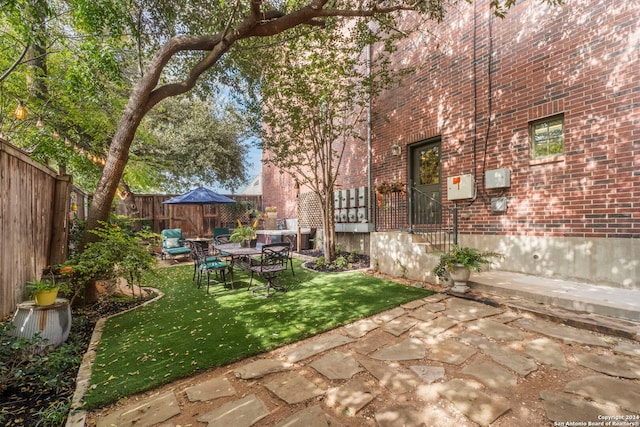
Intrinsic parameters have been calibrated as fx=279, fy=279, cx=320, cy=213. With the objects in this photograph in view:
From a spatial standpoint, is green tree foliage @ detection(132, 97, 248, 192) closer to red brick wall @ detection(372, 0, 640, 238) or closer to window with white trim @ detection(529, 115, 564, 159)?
red brick wall @ detection(372, 0, 640, 238)

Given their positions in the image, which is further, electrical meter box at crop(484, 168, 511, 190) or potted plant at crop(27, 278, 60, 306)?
electrical meter box at crop(484, 168, 511, 190)

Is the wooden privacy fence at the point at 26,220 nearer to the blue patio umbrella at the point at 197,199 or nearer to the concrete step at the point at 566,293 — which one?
the blue patio umbrella at the point at 197,199

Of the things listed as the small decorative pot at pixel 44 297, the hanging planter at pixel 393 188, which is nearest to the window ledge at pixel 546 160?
the hanging planter at pixel 393 188

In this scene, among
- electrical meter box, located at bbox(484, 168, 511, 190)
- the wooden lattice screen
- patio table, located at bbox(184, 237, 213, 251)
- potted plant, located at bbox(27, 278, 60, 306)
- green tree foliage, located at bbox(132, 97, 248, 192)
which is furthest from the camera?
green tree foliage, located at bbox(132, 97, 248, 192)

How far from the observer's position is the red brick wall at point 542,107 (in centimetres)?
393

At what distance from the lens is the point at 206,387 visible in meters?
2.25

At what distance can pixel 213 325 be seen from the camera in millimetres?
3533

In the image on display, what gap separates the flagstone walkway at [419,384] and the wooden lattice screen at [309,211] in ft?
24.7

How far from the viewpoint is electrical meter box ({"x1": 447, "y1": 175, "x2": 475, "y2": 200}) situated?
5582 mm

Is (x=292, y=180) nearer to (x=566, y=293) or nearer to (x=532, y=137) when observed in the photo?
(x=532, y=137)

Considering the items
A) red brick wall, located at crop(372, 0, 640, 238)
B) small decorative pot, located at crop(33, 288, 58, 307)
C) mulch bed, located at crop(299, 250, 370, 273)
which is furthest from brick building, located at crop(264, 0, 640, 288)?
small decorative pot, located at crop(33, 288, 58, 307)

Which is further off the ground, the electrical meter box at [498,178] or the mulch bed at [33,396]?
the electrical meter box at [498,178]

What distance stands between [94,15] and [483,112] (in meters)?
6.96

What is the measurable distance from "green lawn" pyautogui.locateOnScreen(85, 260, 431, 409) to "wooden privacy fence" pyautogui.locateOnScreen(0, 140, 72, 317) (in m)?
1.20
